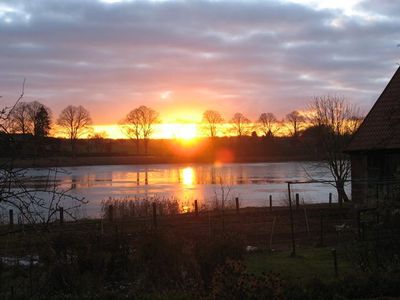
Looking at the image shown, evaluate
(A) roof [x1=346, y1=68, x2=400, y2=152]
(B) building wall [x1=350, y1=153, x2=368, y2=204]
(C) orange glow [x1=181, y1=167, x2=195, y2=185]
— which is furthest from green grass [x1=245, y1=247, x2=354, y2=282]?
(C) orange glow [x1=181, y1=167, x2=195, y2=185]

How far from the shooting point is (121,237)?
1102cm

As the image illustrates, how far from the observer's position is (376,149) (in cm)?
2441

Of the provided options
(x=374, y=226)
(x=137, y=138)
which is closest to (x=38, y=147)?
(x=374, y=226)

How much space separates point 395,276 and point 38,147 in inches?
237

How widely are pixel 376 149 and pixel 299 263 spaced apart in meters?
12.5

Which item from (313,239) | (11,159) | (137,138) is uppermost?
(137,138)

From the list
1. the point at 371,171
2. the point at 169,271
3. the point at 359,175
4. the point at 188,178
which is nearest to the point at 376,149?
the point at 371,171

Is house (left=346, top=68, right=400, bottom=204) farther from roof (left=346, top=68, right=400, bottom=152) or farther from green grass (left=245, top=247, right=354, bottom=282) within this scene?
green grass (left=245, top=247, right=354, bottom=282)

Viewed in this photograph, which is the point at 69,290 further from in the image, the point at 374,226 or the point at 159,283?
the point at 374,226

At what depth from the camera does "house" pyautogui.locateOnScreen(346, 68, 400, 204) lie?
23.6m

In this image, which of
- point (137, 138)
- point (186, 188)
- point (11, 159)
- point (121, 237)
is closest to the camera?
point (11, 159)

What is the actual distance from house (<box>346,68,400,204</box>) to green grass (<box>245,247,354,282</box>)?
8.82m

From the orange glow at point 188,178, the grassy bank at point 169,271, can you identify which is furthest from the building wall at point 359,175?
the orange glow at point 188,178

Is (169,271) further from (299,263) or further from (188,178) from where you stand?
(188,178)
